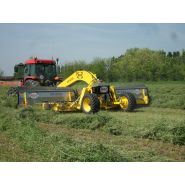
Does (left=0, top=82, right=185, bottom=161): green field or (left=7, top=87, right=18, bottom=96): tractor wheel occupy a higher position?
(left=7, top=87, right=18, bottom=96): tractor wheel

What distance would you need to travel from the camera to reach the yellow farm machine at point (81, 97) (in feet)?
43.3

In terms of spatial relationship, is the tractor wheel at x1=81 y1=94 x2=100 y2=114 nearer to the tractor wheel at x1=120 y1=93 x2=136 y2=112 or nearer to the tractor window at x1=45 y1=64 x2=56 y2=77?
the tractor wheel at x1=120 y1=93 x2=136 y2=112

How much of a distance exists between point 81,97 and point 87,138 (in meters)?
4.39

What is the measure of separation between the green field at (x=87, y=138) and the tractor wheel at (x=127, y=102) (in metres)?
2.40

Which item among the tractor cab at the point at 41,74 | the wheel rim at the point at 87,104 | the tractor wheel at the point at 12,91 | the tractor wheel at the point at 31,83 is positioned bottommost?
the wheel rim at the point at 87,104

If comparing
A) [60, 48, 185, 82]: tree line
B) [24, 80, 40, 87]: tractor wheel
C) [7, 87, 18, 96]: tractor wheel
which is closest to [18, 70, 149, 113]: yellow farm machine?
[60, 48, 185, 82]: tree line

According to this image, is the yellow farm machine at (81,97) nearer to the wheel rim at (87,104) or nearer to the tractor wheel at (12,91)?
the wheel rim at (87,104)

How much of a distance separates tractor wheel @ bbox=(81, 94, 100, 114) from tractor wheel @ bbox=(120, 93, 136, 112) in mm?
975

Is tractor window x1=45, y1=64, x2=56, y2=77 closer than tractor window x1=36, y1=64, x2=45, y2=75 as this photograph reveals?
Result: No

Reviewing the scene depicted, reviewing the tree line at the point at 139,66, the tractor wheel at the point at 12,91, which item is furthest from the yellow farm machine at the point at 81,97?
the tractor wheel at the point at 12,91

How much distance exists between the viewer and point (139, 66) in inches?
498

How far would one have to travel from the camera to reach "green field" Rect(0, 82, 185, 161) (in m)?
7.24
